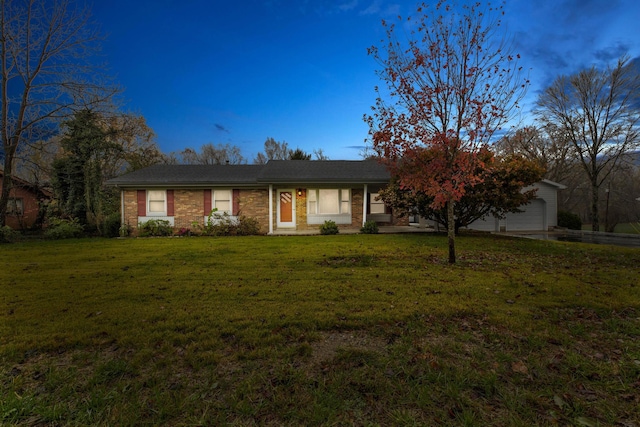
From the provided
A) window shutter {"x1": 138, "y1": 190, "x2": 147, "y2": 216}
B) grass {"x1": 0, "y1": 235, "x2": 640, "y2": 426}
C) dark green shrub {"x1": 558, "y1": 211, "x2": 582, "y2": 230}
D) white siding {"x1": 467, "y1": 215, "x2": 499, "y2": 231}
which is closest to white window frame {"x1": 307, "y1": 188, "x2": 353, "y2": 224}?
window shutter {"x1": 138, "y1": 190, "x2": 147, "y2": 216}

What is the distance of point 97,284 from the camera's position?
544 cm

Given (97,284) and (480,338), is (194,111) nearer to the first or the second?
(97,284)

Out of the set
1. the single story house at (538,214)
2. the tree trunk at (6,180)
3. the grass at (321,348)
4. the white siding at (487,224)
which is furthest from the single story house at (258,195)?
the grass at (321,348)

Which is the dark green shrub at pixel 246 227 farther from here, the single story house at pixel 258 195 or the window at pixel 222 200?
the window at pixel 222 200

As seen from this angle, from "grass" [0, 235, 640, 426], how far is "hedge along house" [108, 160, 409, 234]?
8900 mm

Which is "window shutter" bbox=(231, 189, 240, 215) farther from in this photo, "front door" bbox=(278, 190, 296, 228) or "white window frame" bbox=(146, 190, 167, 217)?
"white window frame" bbox=(146, 190, 167, 217)

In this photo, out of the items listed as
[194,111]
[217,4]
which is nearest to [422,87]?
[217,4]

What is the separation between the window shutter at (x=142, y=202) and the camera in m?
14.9

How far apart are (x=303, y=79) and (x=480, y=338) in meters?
17.8

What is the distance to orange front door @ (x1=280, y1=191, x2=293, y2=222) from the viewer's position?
15.7 metres

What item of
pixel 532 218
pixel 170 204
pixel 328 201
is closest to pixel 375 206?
pixel 328 201

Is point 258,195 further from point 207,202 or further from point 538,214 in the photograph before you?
point 538,214

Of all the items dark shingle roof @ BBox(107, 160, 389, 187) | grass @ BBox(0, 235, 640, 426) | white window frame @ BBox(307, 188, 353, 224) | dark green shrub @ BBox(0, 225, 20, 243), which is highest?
dark shingle roof @ BBox(107, 160, 389, 187)

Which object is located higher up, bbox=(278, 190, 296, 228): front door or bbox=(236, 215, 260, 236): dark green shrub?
bbox=(278, 190, 296, 228): front door
